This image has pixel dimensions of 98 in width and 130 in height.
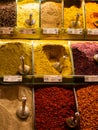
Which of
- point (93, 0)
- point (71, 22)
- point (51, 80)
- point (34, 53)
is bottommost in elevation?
point (51, 80)

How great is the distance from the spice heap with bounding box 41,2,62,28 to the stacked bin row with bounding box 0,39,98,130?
139mm

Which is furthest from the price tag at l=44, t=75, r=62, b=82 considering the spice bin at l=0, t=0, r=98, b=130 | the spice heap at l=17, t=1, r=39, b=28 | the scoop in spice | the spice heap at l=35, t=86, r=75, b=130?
the spice heap at l=17, t=1, r=39, b=28

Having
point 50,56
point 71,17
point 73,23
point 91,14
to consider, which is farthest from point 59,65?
point 91,14

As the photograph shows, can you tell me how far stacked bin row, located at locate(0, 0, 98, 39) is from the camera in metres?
2.31

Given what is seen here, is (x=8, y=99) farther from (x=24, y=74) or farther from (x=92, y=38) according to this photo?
(x=92, y=38)

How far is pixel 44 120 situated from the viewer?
1988 millimetres

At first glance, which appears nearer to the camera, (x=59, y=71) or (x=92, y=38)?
(x=59, y=71)

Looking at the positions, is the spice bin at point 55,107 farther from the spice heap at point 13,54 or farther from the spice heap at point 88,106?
the spice heap at point 13,54

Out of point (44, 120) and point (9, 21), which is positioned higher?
point (9, 21)

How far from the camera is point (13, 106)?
6.82ft

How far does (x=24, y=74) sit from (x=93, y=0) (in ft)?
3.51

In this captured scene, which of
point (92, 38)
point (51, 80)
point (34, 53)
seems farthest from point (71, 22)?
point (51, 80)

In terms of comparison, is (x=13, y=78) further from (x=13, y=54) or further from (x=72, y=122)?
(x=72, y=122)

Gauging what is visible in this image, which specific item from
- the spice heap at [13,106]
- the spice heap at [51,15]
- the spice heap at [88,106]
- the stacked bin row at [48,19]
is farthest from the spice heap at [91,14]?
the spice heap at [13,106]
